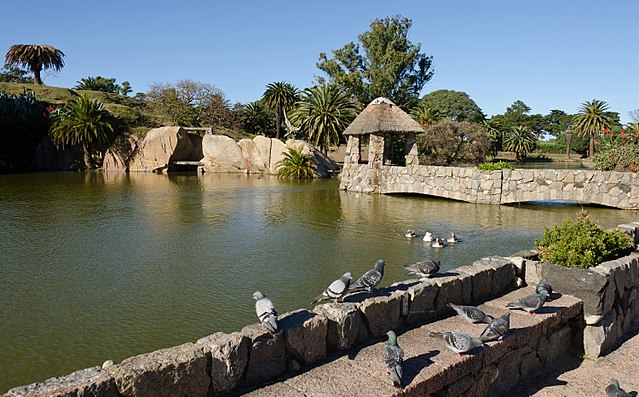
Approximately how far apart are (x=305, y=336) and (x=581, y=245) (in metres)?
4.04

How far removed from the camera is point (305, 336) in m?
3.84

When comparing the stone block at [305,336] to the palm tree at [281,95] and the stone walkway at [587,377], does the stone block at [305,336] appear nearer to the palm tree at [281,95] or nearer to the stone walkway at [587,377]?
the stone walkway at [587,377]

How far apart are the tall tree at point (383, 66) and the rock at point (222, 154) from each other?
1232 cm

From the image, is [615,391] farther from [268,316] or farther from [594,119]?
[594,119]

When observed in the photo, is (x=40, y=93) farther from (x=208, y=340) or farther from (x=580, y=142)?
(x=580, y=142)

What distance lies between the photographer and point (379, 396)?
3.42 m

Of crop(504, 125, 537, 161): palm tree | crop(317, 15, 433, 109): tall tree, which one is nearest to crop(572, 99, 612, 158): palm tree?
crop(504, 125, 537, 161): palm tree

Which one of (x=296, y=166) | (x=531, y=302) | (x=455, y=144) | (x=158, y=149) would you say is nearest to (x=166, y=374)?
(x=531, y=302)

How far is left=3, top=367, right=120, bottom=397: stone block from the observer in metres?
2.71

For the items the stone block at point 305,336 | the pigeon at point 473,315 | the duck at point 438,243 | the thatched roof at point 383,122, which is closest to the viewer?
the stone block at point 305,336

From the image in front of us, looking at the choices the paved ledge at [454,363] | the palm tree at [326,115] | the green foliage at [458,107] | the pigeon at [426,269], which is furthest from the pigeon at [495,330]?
the green foliage at [458,107]

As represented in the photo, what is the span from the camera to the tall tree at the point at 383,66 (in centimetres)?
4125

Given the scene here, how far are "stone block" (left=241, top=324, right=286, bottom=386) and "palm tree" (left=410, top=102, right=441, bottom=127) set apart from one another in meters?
33.0

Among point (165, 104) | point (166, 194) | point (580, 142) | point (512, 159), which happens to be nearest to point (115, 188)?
point (166, 194)
